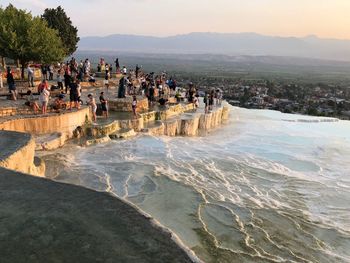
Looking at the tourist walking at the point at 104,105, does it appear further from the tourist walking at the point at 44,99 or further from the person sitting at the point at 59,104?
the tourist walking at the point at 44,99

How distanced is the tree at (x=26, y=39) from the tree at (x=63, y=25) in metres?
14.9

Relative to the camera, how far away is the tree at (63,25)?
41531 mm

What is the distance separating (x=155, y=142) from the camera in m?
19.4

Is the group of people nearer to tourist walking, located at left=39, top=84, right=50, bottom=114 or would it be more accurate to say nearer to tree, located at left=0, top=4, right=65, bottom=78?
tourist walking, located at left=39, top=84, right=50, bottom=114

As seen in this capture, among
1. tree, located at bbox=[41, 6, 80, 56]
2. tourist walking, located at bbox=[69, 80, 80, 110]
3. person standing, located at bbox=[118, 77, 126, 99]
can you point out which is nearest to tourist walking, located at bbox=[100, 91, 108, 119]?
tourist walking, located at bbox=[69, 80, 80, 110]

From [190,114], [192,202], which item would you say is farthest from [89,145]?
[190,114]

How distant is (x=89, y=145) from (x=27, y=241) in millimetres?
11761

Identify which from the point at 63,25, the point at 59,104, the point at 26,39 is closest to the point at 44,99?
the point at 59,104

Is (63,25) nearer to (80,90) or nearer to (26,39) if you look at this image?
(26,39)

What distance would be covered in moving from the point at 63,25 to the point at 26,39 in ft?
58.2

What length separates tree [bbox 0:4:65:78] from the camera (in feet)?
80.7

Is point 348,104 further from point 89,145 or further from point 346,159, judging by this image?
point 89,145

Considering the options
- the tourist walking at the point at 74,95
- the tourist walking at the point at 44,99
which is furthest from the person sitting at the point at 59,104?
the tourist walking at the point at 44,99

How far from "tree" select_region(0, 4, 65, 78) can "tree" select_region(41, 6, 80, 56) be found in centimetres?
1492
